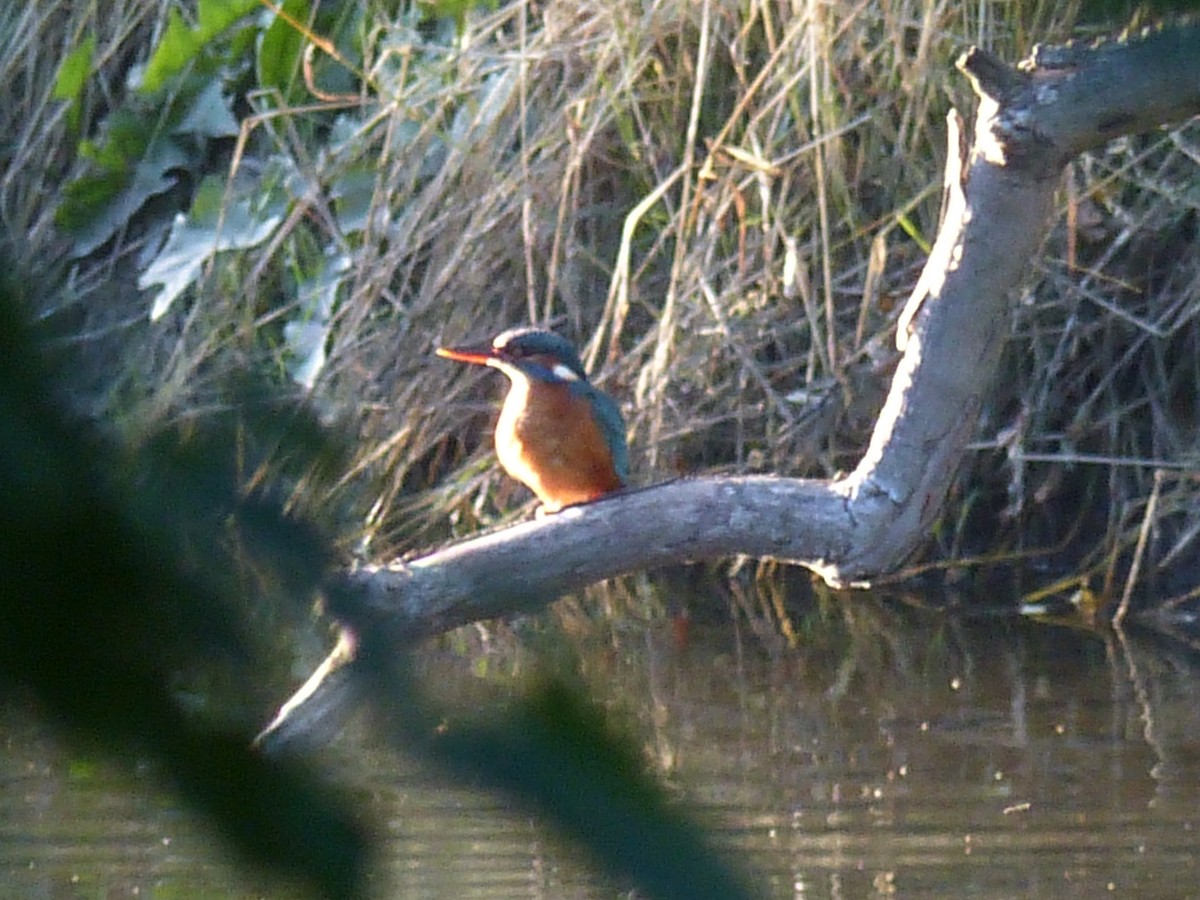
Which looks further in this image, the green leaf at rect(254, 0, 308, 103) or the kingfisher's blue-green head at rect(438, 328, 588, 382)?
the green leaf at rect(254, 0, 308, 103)

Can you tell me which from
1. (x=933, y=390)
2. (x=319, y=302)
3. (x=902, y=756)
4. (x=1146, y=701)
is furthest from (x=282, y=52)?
(x=933, y=390)

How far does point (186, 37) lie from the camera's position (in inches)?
216

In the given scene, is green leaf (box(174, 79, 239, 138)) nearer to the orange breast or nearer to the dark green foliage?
the orange breast

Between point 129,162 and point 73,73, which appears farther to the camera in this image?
point 129,162

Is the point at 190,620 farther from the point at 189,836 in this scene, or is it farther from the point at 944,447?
the point at 944,447

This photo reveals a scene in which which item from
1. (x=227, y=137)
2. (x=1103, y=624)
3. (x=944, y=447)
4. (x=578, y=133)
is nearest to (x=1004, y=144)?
(x=944, y=447)

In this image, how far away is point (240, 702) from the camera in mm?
592

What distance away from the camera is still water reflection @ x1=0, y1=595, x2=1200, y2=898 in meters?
2.77

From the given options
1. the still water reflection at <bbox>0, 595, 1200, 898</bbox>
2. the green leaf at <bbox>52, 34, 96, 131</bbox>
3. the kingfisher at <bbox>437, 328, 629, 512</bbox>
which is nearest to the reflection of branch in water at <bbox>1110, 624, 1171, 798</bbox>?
the still water reflection at <bbox>0, 595, 1200, 898</bbox>

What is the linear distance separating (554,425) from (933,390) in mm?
1213

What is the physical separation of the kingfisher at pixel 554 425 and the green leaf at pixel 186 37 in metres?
2.53

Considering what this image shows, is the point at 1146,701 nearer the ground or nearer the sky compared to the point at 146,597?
nearer the ground

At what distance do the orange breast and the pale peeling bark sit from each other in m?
1.05

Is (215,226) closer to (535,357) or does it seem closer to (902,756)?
(535,357)
